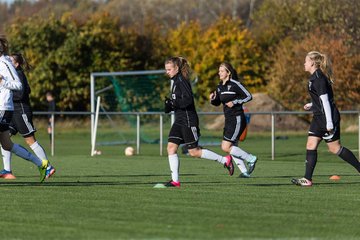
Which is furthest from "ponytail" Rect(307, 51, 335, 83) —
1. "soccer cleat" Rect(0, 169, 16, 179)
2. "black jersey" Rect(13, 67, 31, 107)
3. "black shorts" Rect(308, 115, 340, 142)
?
"soccer cleat" Rect(0, 169, 16, 179)

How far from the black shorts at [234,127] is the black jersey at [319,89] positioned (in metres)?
2.33

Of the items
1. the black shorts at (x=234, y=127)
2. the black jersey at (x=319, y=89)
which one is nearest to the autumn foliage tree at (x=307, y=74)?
the black shorts at (x=234, y=127)

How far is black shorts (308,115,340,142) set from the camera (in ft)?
49.0

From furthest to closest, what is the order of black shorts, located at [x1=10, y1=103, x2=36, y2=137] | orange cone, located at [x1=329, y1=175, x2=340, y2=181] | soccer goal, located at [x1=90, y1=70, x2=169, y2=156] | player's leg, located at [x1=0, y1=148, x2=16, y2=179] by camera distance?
soccer goal, located at [x1=90, y1=70, x2=169, y2=156] < orange cone, located at [x1=329, y1=175, x2=340, y2=181] < player's leg, located at [x1=0, y1=148, x2=16, y2=179] < black shorts, located at [x1=10, y1=103, x2=36, y2=137]

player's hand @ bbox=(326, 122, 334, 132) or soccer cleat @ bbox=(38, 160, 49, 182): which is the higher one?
player's hand @ bbox=(326, 122, 334, 132)

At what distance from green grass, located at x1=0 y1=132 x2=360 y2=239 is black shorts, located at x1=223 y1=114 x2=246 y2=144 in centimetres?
73

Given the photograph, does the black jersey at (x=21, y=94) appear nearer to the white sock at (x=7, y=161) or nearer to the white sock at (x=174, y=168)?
the white sock at (x=7, y=161)

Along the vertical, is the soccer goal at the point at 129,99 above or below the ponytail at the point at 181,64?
below

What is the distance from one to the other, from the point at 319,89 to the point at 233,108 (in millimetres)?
2631

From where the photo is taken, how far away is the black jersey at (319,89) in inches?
581

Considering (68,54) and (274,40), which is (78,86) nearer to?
(68,54)

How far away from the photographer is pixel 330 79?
1496 centimetres

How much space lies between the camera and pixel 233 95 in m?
17.1

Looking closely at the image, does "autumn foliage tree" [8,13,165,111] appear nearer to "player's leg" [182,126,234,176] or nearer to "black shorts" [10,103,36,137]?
"black shorts" [10,103,36,137]
